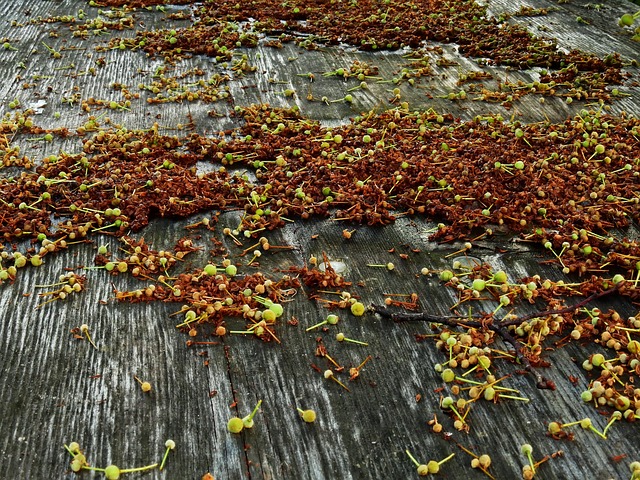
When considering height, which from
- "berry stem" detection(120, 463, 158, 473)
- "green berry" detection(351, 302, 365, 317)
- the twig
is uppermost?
the twig

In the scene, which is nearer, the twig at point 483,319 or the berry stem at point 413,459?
the berry stem at point 413,459

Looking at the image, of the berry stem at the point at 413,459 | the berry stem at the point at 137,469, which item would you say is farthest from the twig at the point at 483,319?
the berry stem at the point at 137,469

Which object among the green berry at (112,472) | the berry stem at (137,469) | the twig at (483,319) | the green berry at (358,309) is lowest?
the berry stem at (137,469)

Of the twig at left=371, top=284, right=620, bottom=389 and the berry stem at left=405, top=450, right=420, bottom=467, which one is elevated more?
the twig at left=371, top=284, right=620, bottom=389

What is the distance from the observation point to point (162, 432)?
65.8 inches

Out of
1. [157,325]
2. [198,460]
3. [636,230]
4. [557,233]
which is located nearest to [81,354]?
[157,325]

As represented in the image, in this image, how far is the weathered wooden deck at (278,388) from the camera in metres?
1.61

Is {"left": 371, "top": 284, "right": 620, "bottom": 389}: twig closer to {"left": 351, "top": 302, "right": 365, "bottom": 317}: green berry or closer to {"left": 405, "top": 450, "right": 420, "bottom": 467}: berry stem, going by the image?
{"left": 351, "top": 302, "right": 365, "bottom": 317}: green berry

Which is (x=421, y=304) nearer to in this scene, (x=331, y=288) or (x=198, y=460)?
A: (x=331, y=288)

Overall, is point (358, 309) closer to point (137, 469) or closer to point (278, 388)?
point (278, 388)

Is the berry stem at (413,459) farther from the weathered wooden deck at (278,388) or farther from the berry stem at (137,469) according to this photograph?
the berry stem at (137,469)

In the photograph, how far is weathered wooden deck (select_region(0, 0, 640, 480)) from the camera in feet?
5.30

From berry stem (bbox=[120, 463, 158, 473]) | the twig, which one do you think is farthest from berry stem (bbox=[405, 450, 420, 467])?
berry stem (bbox=[120, 463, 158, 473])

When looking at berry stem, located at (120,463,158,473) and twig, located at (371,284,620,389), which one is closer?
berry stem, located at (120,463,158,473)
